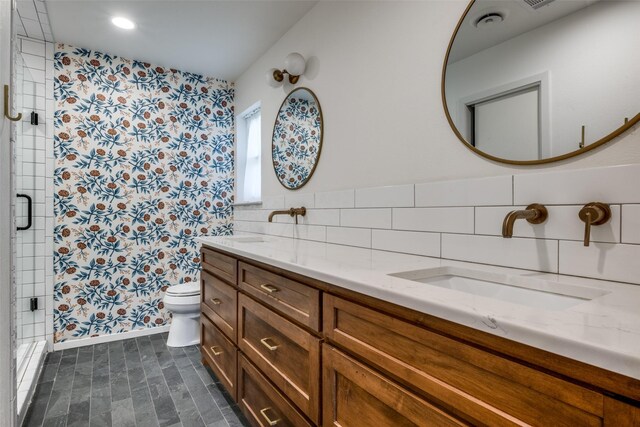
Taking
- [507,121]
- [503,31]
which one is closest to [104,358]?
[507,121]

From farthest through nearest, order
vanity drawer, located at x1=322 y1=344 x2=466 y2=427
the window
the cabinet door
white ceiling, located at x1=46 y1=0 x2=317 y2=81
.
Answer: the window, white ceiling, located at x1=46 y1=0 x2=317 y2=81, vanity drawer, located at x1=322 y1=344 x2=466 y2=427, the cabinet door

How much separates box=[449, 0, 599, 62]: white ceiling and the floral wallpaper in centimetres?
249

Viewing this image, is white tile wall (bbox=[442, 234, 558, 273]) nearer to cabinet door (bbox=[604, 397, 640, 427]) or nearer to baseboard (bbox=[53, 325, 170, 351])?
cabinet door (bbox=[604, 397, 640, 427])

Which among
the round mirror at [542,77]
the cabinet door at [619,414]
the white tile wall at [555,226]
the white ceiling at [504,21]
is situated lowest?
the cabinet door at [619,414]

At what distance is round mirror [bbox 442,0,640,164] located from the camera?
2.90 ft

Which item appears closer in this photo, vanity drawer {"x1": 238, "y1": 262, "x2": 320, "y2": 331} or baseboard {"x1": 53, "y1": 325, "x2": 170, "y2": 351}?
vanity drawer {"x1": 238, "y1": 262, "x2": 320, "y2": 331}

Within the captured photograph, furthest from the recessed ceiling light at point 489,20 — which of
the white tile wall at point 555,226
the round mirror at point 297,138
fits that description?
the round mirror at point 297,138

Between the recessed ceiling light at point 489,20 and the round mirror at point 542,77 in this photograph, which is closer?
the round mirror at point 542,77

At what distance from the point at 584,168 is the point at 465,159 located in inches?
15.1

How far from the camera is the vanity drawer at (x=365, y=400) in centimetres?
70

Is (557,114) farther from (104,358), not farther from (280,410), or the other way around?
(104,358)

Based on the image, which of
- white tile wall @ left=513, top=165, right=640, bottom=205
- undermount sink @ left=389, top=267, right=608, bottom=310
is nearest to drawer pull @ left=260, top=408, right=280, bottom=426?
undermount sink @ left=389, top=267, right=608, bottom=310

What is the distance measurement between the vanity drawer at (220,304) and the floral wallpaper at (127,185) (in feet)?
3.19

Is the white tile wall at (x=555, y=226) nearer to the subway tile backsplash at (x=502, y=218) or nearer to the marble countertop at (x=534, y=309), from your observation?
the subway tile backsplash at (x=502, y=218)
